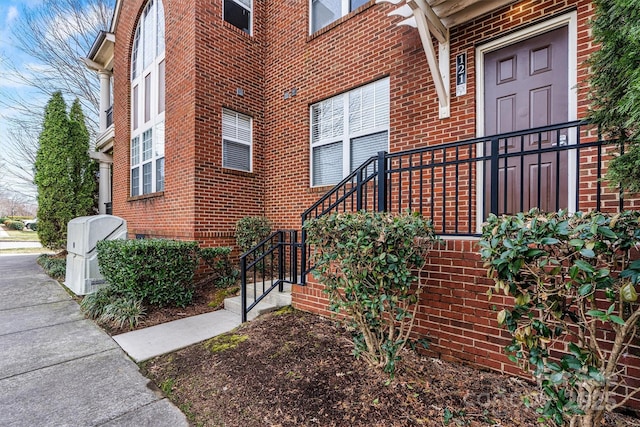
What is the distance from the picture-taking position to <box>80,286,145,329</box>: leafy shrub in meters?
4.14

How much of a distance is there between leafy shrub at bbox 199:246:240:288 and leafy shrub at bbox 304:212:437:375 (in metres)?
3.53

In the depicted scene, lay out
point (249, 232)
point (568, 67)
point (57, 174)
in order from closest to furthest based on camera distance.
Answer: point (568, 67)
point (249, 232)
point (57, 174)

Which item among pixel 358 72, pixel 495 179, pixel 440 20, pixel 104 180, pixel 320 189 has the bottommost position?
pixel 495 179

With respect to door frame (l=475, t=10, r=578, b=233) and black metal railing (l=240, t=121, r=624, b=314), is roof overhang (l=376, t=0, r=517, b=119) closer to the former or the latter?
door frame (l=475, t=10, r=578, b=233)

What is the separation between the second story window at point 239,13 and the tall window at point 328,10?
5.59ft

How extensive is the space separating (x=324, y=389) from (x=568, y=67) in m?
4.08

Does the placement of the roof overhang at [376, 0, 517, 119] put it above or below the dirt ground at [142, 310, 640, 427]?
above

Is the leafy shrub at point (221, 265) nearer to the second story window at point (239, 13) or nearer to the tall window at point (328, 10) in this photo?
the tall window at point (328, 10)

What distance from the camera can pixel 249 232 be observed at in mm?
6098

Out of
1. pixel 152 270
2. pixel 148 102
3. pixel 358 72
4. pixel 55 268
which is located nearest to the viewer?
pixel 152 270

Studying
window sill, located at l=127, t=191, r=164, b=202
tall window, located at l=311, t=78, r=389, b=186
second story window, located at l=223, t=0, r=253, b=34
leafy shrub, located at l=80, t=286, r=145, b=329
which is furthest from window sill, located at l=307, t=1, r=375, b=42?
leafy shrub, located at l=80, t=286, r=145, b=329

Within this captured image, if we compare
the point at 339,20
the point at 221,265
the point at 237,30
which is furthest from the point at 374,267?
the point at 237,30

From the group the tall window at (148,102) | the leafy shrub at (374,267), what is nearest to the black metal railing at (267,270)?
the leafy shrub at (374,267)

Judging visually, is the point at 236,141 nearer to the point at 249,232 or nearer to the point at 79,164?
the point at 249,232
